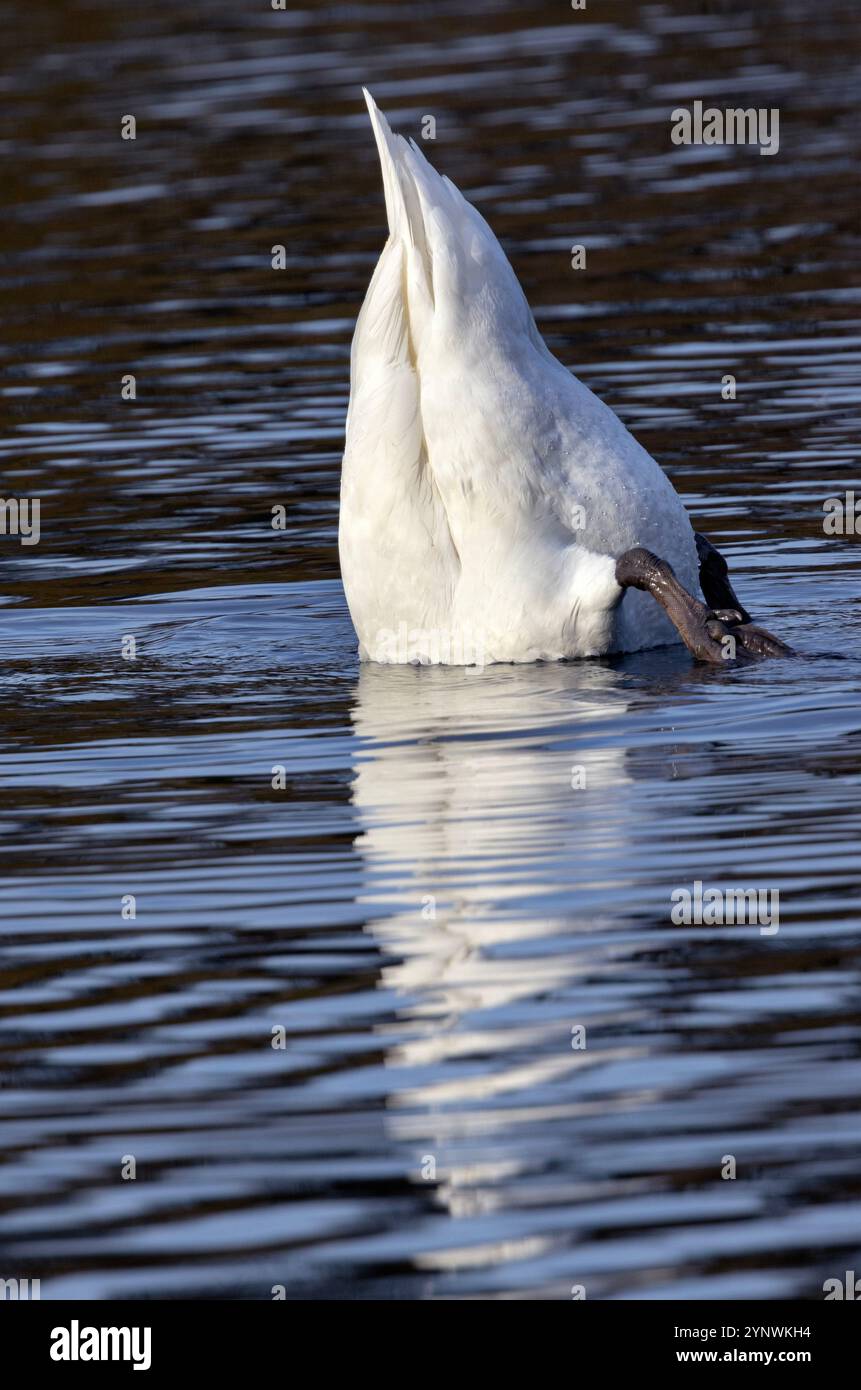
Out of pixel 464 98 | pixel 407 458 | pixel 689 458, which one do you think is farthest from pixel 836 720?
pixel 464 98

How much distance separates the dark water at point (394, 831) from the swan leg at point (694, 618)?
0.35 feet

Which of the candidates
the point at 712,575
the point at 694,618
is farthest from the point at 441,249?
the point at 712,575

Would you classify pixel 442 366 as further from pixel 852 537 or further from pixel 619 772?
pixel 852 537

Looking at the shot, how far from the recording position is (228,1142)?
16.9ft

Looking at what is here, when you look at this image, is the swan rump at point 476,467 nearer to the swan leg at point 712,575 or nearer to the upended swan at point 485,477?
the upended swan at point 485,477

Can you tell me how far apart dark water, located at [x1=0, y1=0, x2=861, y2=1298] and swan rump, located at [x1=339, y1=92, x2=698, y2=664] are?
24 cm

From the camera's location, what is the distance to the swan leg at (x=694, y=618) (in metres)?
8.66

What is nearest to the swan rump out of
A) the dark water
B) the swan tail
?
the swan tail

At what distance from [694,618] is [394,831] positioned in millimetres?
2014

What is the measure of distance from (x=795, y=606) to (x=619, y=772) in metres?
2.43

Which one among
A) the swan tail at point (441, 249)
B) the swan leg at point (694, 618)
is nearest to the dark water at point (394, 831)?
the swan leg at point (694, 618)

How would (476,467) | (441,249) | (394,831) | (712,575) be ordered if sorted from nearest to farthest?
(394,831) < (441,249) < (476,467) < (712,575)

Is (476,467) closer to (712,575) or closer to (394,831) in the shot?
(712,575)

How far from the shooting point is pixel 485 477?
863 cm
